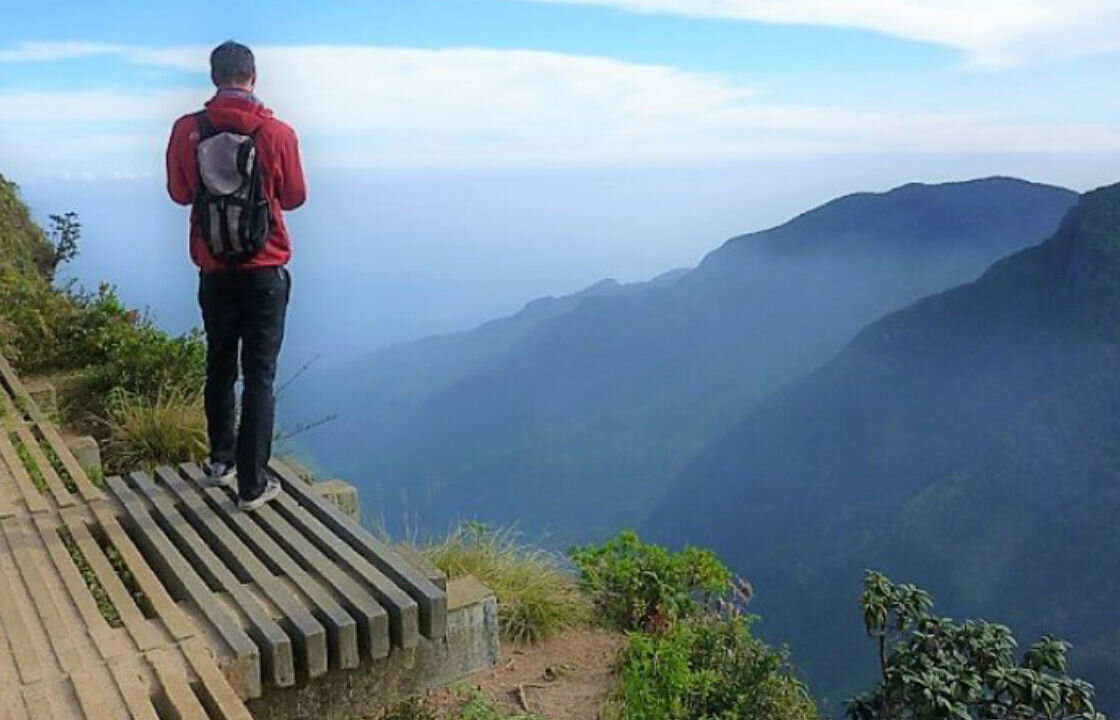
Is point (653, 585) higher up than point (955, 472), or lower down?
higher up

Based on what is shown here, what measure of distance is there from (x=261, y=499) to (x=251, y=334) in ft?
2.26

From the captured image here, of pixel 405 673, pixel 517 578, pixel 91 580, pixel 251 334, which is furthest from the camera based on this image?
pixel 517 578

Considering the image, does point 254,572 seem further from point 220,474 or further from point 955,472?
point 955,472

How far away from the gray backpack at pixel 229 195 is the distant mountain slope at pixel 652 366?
72669mm

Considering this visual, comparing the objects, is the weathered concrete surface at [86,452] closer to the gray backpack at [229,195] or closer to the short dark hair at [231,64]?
the gray backpack at [229,195]

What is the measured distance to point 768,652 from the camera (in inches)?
226

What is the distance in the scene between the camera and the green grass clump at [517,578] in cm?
577

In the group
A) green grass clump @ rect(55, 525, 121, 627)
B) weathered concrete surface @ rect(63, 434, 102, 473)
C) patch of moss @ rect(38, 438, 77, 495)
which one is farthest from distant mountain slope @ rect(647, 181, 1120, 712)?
green grass clump @ rect(55, 525, 121, 627)

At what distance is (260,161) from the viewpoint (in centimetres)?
369

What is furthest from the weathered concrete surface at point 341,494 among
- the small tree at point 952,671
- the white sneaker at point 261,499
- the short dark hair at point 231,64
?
the small tree at point 952,671

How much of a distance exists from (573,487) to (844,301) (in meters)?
46.3

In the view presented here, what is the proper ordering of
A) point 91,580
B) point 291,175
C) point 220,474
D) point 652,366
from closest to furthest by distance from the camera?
point 91,580 < point 291,175 < point 220,474 < point 652,366

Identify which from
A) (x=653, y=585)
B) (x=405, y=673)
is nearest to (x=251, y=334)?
(x=405, y=673)

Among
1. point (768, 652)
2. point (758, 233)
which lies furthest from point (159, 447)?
point (758, 233)
